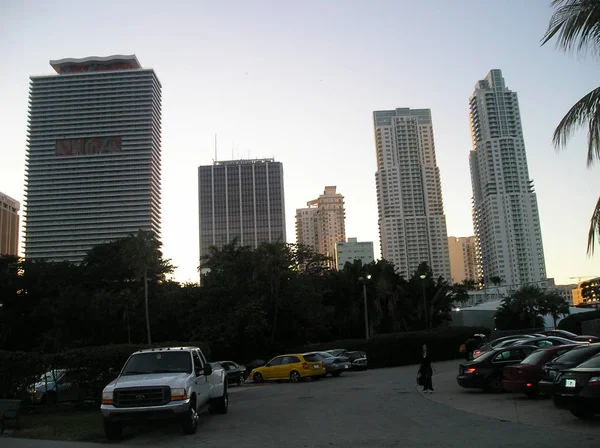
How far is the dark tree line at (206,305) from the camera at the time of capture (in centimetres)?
4778

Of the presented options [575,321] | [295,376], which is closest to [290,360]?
[295,376]

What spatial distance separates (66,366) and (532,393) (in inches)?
520

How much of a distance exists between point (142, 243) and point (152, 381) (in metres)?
39.5

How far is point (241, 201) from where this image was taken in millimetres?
180750

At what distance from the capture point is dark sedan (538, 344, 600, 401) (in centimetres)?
1274

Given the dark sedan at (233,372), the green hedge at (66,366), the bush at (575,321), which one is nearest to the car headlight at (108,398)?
the green hedge at (66,366)

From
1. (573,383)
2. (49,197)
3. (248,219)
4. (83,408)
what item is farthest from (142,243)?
(248,219)

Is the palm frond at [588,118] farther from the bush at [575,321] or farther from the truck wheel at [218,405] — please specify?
the bush at [575,321]

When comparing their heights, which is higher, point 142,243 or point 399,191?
point 399,191

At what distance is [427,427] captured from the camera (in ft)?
38.7

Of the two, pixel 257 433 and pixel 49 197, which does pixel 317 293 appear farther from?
pixel 49 197

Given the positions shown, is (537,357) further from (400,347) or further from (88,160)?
(88,160)

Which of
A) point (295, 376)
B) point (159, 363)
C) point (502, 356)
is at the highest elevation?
point (159, 363)

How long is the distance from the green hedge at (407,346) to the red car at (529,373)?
905 inches
